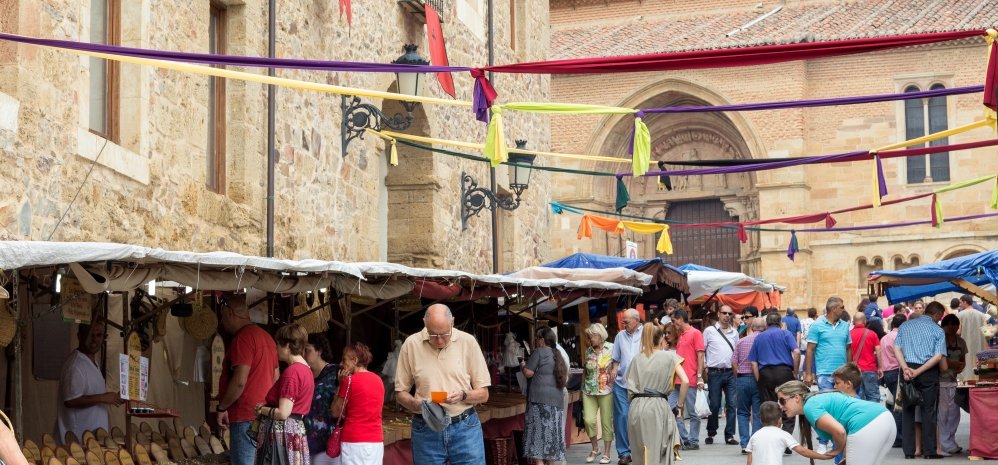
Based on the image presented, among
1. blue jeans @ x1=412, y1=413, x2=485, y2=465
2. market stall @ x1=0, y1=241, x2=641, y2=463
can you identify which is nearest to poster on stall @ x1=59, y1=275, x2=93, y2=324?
market stall @ x1=0, y1=241, x2=641, y2=463

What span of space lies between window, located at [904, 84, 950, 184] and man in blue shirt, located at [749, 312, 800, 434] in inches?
737

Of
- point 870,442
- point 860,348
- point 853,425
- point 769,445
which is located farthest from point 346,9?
point 870,442

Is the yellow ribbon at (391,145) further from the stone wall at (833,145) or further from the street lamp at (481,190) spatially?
the stone wall at (833,145)

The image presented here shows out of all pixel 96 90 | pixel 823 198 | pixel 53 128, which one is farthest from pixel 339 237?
pixel 823 198

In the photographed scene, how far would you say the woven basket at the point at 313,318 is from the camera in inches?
496

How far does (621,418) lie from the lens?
14.8 metres

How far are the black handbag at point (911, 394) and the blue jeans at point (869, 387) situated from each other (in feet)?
3.15

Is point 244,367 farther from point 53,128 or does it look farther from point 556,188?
point 556,188

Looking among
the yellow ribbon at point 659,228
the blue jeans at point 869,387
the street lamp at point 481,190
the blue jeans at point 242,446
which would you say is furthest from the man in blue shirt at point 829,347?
the yellow ribbon at point 659,228

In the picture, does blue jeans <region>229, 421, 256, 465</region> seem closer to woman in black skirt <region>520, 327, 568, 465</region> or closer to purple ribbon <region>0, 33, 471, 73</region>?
purple ribbon <region>0, 33, 471, 73</region>

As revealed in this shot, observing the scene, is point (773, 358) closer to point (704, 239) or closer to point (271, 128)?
point (271, 128)

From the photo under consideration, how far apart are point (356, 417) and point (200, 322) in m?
2.53

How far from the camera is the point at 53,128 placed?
34.8 feet

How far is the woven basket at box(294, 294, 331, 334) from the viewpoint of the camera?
1261 cm
